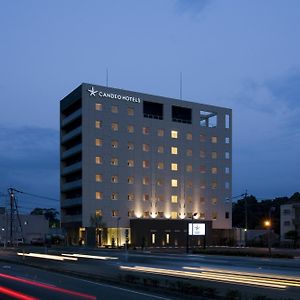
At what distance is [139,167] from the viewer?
104938 millimetres

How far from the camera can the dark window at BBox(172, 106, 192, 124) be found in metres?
111

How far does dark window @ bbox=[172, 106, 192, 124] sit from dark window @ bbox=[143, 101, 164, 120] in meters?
2.94

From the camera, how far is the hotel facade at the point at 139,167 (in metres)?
100

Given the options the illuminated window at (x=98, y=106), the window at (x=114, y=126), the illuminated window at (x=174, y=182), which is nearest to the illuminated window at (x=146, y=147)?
the window at (x=114, y=126)

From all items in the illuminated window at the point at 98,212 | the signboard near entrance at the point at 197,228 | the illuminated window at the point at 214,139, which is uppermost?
the illuminated window at the point at 214,139

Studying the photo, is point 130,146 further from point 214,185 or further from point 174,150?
point 214,185

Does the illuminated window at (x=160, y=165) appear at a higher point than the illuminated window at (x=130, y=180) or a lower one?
higher

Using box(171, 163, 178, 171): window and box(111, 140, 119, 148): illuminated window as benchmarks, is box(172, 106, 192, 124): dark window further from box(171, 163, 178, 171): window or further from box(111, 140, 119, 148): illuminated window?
box(111, 140, 119, 148): illuminated window

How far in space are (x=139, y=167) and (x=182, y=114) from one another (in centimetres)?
1493

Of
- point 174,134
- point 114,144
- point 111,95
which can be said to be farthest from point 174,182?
point 111,95

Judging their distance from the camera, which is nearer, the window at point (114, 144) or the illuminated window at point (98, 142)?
the illuminated window at point (98, 142)

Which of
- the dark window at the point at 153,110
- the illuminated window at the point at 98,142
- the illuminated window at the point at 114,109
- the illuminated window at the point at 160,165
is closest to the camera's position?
the illuminated window at the point at 98,142

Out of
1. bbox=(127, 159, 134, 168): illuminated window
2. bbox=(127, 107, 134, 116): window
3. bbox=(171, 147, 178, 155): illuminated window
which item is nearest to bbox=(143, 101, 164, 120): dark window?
bbox=(127, 107, 134, 116): window

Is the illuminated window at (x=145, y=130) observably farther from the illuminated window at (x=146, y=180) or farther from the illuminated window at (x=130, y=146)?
the illuminated window at (x=146, y=180)
